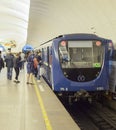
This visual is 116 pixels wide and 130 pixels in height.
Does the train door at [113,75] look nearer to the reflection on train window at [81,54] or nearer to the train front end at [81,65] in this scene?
the train front end at [81,65]

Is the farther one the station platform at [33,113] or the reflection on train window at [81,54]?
the reflection on train window at [81,54]

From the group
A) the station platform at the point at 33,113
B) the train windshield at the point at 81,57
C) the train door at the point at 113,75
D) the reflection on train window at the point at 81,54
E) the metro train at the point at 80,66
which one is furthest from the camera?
the train door at the point at 113,75

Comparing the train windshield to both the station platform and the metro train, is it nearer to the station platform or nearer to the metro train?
the metro train

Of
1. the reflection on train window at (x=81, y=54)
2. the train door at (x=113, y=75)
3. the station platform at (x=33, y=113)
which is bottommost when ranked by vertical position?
the station platform at (x=33, y=113)

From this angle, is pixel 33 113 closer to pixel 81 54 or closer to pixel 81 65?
pixel 81 65

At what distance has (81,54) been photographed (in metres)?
16.4

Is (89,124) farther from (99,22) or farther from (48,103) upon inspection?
(99,22)

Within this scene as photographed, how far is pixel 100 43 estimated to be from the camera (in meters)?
16.4

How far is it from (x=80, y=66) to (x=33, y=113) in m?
4.94

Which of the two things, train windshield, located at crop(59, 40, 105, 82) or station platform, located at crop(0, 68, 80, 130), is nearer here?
station platform, located at crop(0, 68, 80, 130)

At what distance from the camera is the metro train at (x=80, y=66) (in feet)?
52.4

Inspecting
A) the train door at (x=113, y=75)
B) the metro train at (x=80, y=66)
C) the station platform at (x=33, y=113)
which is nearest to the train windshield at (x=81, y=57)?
the metro train at (x=80, y=66)

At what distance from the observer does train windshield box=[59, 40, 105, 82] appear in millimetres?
16094

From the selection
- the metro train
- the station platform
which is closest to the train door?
the metro train
